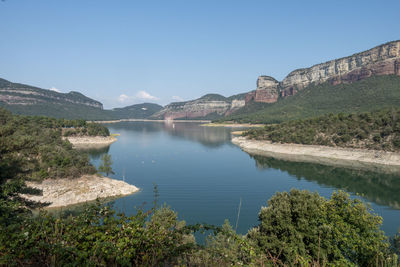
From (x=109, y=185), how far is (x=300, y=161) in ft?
179

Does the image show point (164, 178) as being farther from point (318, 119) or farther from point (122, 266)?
point (318, 119)

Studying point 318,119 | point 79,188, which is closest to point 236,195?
point 79,188

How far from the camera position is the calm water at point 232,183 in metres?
34.6

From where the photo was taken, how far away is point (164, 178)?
52.6 m

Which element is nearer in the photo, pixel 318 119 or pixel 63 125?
pixel 318 119

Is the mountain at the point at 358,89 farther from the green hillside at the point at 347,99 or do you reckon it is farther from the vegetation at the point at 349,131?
the vegetation at the point at 349,131

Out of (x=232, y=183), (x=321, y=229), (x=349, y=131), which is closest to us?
(x=321, y=229)

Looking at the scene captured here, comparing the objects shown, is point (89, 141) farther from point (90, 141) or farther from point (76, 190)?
point (76, 190)

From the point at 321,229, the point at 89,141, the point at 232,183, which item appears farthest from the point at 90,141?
the point at 321,229

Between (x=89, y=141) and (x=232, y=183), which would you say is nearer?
(x=232, y=183)

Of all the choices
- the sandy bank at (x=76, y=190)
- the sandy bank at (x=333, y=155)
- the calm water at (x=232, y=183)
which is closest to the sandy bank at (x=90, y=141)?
the calm water at (x=232, y=183)

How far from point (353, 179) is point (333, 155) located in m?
19.7

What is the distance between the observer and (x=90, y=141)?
101938mm

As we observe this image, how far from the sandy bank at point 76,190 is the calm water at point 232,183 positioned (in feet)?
9.85
